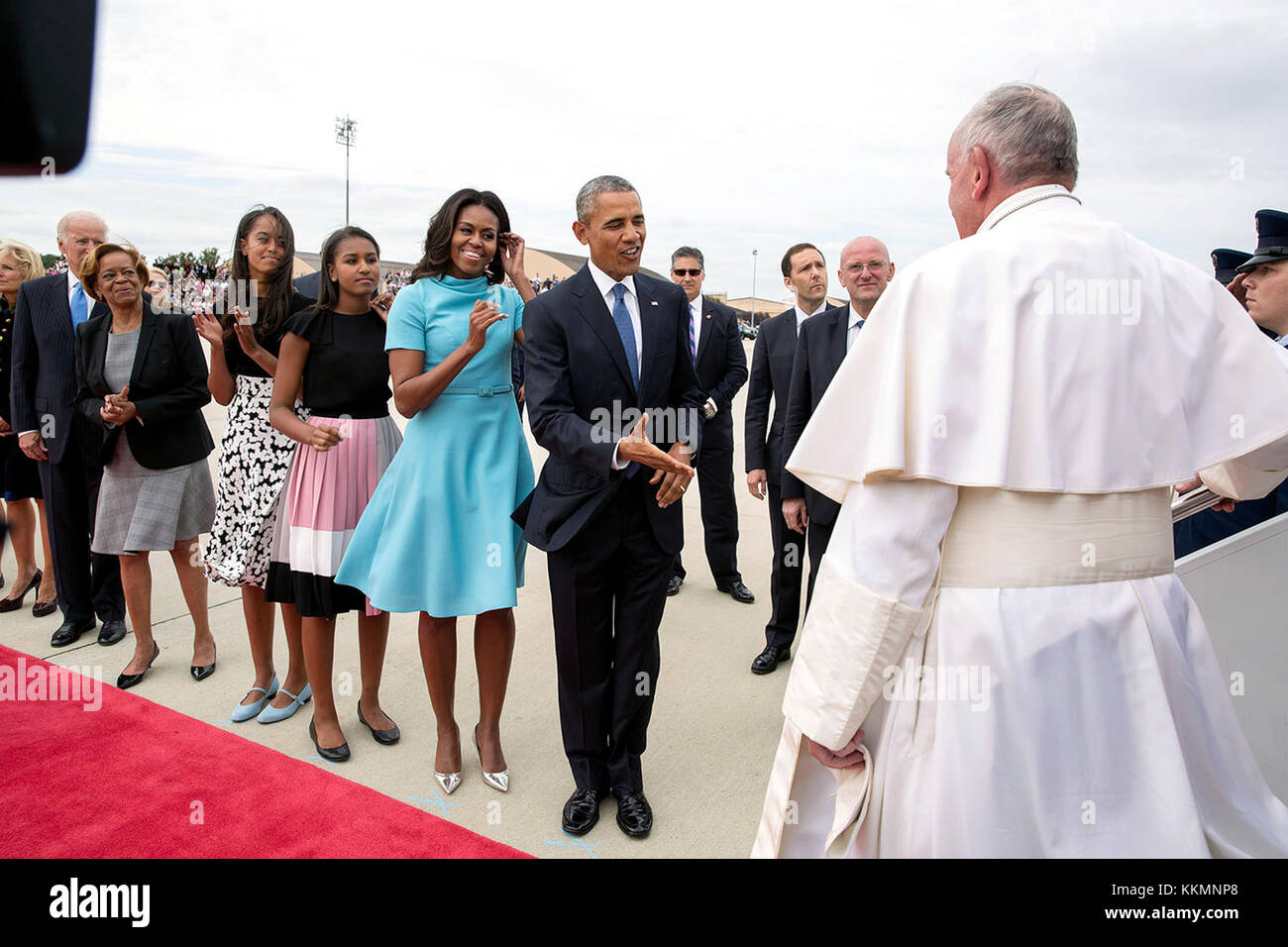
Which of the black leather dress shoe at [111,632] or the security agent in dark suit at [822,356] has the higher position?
the security agent in dark suit at [822,356]

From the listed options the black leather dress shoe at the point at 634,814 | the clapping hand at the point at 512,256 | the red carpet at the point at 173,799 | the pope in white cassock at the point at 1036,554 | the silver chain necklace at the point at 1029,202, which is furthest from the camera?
the clapping hand at the point at 512,256

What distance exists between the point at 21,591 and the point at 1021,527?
6101 millimetres

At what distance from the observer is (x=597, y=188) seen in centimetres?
303

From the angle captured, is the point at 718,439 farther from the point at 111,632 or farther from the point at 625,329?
the point at 111,632

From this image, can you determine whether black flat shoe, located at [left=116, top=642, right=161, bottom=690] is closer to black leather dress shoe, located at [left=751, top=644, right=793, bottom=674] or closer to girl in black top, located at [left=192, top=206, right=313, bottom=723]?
girl in black top, located at [left=192, top=206, right=313, bottom=723]

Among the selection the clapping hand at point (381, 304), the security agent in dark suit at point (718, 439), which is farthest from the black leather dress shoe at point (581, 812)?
the security agent in dark suit at point (718, 439)

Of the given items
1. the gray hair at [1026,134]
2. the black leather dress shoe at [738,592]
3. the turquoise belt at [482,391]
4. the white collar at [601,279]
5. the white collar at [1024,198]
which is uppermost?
the gray hair at [1026,134]

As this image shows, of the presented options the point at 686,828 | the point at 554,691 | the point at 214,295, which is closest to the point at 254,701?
the point at 554,691

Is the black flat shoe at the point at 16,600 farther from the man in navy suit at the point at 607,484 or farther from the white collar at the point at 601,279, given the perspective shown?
the white collar at the point at 601,279

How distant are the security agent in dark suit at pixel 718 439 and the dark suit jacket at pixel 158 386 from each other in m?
3.08

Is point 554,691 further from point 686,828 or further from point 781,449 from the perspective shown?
point 781,449

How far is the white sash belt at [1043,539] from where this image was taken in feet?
5.88

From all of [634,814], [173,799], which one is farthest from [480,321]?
[173,799]

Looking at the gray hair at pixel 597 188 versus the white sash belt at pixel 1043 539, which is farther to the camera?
the gray hair at pixel 597 188
